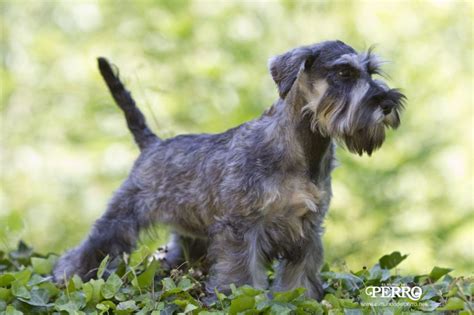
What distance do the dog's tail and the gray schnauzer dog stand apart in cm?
77

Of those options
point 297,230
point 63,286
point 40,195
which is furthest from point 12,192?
point 297,230

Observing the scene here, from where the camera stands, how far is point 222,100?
9.88 metres

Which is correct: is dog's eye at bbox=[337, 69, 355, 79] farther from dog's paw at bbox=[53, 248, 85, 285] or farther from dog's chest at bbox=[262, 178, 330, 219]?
dog's paw at bbox=[53, 248, 85, 285]

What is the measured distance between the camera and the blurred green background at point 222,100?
8883 mm

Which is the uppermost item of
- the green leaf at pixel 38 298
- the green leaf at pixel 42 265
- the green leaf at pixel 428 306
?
the green leaf at pixel 42 265

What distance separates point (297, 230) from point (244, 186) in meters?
0.40

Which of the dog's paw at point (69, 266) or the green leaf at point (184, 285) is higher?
the dog's paw at point (69, 266)

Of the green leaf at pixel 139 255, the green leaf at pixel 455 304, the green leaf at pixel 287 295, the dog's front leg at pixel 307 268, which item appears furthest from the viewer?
the dog's front leg at pixel 307 268

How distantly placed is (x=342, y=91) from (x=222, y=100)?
578 centimetres

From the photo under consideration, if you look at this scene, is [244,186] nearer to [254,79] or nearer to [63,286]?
[63,286]

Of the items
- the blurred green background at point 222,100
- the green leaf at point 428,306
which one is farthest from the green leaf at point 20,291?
the blurred green background at point 222,100

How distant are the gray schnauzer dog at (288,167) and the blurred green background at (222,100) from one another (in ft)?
10.5

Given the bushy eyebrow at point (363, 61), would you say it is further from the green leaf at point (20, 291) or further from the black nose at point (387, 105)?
the green leaf at point (20, 291)

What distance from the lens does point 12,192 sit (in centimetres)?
1165
